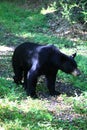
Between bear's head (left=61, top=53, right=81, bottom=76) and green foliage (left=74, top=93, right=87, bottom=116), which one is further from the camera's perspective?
bear's head (left=61, top=53, right=81, bottom=76)

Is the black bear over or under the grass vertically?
over

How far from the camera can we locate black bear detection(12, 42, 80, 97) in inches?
395

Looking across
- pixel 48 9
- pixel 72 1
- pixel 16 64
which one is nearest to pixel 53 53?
pixel 16 64

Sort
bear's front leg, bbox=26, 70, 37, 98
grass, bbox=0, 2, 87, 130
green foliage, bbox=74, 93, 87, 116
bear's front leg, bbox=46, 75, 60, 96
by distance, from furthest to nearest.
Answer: bear's front leg, bbox=46, 75, 60, 96 < bear's front leg, bbox=26, 70, 37, 98 < green foliage, bbox=74, 93, 87, 116 < grass, bbox=0, 2, 87, 130

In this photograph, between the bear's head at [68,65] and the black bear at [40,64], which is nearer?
the black bear at [40,64]

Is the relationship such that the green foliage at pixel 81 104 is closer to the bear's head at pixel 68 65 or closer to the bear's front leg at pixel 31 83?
the bear's head at pixel 68 65

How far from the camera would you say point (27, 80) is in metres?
10.2

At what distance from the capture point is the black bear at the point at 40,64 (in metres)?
10.0

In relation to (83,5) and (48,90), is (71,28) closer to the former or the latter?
(83,5)

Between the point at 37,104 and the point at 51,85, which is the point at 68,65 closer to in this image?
the point at 51,85

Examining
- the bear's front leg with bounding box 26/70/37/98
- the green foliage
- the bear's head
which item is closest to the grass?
the green foliage

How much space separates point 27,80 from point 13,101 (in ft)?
3.70

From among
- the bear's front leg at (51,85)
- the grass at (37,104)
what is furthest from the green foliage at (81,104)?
the bear's front leg at (51,85)

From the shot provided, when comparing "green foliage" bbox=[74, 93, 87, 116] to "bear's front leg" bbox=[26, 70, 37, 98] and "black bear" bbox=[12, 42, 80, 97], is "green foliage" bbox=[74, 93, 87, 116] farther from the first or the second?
"bear's front leg" bbox=[26, 70, 37, 98]
